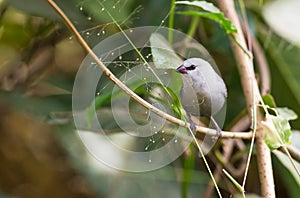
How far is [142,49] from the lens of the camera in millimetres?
721

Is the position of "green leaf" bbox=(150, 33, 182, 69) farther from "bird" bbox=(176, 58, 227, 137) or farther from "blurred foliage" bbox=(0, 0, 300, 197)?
"blurred foliage" bbox=(0, 0, 300, 197)

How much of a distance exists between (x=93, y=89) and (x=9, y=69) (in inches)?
17.3

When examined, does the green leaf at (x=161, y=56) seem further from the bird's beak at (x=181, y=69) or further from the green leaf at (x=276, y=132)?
the green leaf at (x=276, y=132)

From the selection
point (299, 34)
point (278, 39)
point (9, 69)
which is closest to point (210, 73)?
point (299, 34)

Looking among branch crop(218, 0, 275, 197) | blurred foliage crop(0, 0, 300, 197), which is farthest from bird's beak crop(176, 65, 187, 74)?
blurred foliage crop(0, 0, 300, 197)

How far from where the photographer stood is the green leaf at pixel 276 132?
69 centimetres

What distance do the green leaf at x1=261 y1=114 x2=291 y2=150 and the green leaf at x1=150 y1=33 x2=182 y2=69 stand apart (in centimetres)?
13

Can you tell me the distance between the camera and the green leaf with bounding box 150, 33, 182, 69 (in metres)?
0.69

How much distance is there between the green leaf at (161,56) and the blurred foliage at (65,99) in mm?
225

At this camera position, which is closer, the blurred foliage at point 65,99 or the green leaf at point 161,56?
the green leaf at point 161,56

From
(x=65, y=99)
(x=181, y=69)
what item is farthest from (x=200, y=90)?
(x=65, y=99)

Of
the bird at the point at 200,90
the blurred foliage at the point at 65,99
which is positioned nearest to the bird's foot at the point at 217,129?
the bird at the point at 200,90

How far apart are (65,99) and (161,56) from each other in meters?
0.41

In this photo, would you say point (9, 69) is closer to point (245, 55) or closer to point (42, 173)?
→ point (42, 173)
